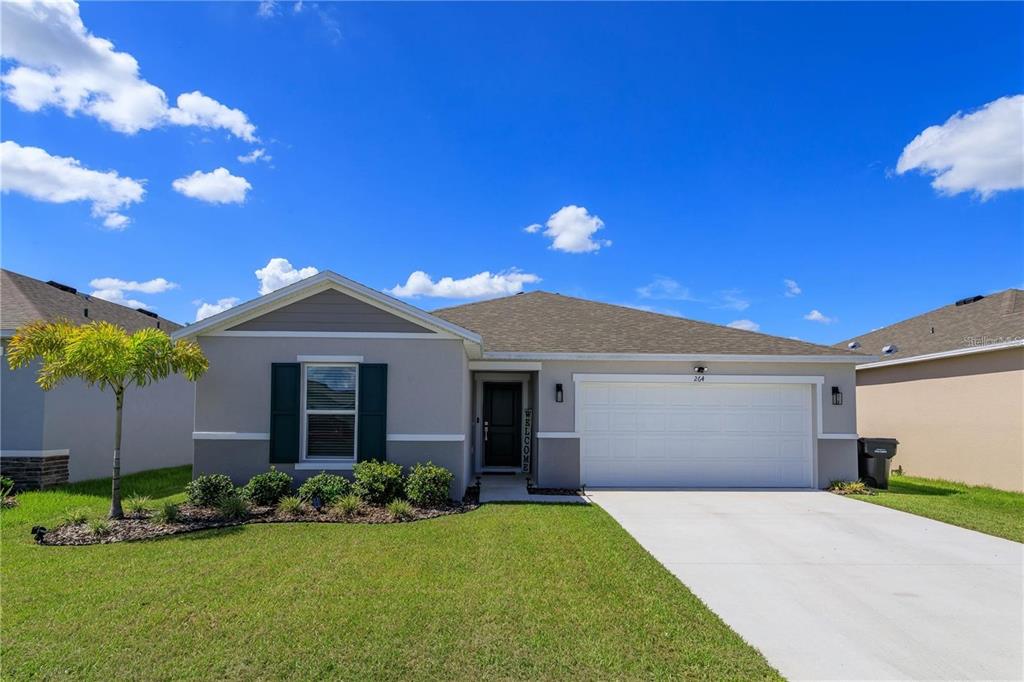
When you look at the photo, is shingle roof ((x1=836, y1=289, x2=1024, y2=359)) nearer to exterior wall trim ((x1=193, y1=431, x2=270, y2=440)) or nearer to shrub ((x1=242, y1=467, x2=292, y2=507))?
shrub ((x1=242, y1=467, x2=292, y2=507))

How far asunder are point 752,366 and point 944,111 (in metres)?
6.87

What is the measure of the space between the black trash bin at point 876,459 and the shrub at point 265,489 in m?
11.4

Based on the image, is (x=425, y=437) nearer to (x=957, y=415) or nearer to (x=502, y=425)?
(x=502, y=425)

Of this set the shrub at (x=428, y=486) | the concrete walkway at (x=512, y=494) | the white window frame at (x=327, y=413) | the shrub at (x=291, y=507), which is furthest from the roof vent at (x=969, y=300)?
the shrub at (x=291, y=507)

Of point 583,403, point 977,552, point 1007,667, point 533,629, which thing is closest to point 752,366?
point 583,403

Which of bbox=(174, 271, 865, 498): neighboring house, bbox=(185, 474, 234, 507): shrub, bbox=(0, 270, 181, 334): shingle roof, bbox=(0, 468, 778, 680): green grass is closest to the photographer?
bbox=(0, 468, 778, 680): green grass

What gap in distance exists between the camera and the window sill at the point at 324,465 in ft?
29.1

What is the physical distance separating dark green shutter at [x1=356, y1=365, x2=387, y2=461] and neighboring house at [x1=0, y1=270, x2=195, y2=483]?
6.34 meters

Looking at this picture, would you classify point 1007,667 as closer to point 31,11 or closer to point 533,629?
point 533,629

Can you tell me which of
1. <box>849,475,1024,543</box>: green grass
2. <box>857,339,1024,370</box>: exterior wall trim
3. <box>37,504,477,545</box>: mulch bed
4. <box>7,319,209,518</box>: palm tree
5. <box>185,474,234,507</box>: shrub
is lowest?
<box>849,475,1024,543</box>: green grass

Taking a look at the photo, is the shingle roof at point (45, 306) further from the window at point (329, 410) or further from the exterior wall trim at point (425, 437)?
the exterior wall trim at point (425, 437)

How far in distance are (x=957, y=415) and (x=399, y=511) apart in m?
12.8

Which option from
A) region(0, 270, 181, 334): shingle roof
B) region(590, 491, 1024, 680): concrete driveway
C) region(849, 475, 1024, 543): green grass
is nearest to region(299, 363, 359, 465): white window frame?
region(590, 491, 1024, 680): concrete driveway

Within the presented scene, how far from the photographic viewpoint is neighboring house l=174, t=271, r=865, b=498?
29.3 ft
